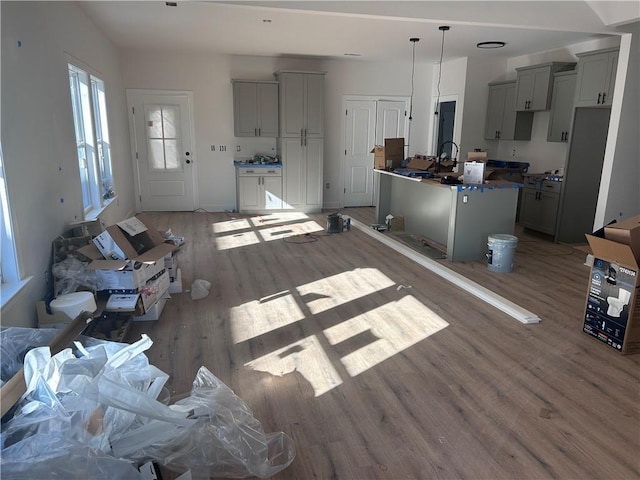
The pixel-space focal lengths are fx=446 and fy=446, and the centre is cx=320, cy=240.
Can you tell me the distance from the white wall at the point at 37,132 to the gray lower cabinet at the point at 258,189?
369cm

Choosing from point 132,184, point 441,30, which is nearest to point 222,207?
point 132,184

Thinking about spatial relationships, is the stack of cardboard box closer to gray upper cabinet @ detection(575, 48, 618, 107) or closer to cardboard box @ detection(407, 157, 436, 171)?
cardboard box @ detection(407, 157, 436, 171)

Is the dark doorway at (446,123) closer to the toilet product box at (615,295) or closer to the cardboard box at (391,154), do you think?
the cardboard box at (391,154)

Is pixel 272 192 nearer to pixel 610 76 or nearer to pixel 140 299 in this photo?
pixel 140 299

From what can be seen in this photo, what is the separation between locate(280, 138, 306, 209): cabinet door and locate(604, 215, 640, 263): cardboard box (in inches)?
225

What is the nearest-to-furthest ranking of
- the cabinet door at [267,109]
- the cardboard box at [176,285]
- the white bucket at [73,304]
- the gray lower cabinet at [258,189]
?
the white bucket at [73,304], the cardboard box at [176,285], the cabinet door at [267,109], the gray lower cabinet at [258,189]

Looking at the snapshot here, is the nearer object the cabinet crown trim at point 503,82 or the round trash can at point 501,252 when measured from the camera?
the round trash can at point 501,252

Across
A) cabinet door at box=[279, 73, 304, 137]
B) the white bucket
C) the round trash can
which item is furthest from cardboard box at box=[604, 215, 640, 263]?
cabinet door at box=[279, 73, 304, 137]

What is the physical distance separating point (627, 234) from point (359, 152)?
6208mm

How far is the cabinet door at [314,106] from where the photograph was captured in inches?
317

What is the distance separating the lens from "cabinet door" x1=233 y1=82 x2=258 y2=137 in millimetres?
7961

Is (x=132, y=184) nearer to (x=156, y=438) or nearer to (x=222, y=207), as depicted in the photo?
(x=222, y=207)

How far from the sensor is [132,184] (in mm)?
8000

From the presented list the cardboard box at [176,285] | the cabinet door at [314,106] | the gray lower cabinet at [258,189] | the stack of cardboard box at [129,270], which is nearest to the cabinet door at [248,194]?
the gray lower cabinet at [258,189]
